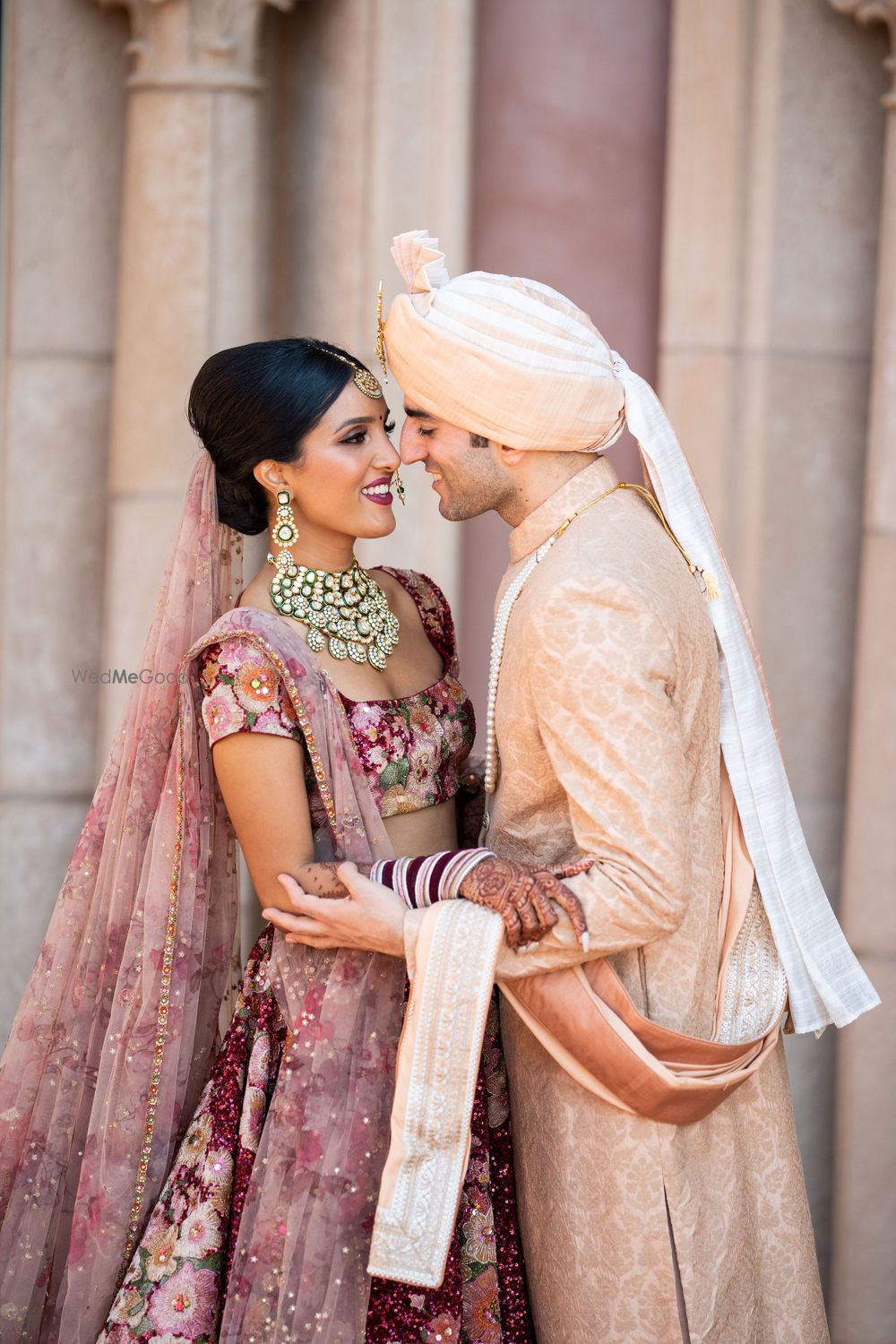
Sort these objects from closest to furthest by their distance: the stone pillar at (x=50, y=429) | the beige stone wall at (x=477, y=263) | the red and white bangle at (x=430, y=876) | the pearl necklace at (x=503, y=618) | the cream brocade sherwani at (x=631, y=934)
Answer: the cream brocade sherwani at (x=631, y=934) < the red and white bangle at (x=430, y=876) < the pearl necklace at (x=503, y=618) < the beige stone wall at (x=477, y=263) < the stone pillar at (x=50, y=429)

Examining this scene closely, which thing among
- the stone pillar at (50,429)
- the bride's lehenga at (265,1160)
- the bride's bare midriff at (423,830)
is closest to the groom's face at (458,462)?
the bride's lehenga at (265,1160)

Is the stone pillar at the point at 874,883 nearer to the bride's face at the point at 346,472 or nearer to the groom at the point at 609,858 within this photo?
the groom at the point at 609,858

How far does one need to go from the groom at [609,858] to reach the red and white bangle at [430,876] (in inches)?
1.3

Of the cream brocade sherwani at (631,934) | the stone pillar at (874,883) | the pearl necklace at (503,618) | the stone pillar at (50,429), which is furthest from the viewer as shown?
the stone pillar at (50,429)

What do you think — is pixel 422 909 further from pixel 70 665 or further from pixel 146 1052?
pixel 70 665

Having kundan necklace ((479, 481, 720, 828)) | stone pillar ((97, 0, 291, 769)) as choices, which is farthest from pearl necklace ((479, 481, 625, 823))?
stone pillar ((97, 0, 291, 769))

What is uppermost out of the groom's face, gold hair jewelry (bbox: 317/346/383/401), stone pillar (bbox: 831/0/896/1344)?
gold hair jewelry (bbox: 317/346/383/401)

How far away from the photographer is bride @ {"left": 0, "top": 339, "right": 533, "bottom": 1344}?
7.18ft

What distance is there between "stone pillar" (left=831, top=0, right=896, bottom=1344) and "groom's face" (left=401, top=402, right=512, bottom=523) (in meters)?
1.51

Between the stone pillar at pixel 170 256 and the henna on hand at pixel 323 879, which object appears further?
the stone pillar at pixel 170 256

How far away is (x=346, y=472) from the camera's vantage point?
238 cm

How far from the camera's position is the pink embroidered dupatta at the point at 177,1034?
2.18 meters

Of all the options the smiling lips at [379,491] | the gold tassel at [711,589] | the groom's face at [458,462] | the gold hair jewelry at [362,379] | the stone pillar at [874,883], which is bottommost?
the stone pillar at [874,883]

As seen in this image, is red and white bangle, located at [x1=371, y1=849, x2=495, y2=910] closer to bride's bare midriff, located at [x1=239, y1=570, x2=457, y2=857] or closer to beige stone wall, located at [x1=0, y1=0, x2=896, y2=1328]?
bride's bare midriff, located at [x1=239, y1=570, x2=457, y2=857]
